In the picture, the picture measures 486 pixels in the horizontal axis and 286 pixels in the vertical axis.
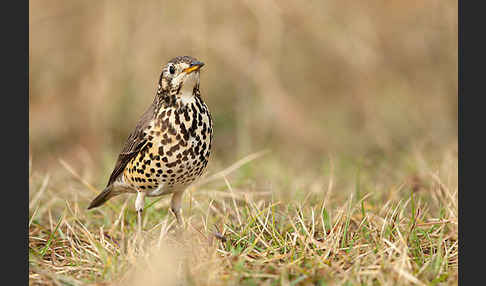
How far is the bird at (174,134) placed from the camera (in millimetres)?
4355

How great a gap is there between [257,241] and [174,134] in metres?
0.98

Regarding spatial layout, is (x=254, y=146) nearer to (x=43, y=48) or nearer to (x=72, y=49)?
(x=72, y=49)

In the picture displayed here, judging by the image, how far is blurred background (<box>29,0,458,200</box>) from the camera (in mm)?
8703

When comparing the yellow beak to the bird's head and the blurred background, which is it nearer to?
the bird's head

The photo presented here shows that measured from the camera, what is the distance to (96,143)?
9117mm

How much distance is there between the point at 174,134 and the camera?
14.3 feet

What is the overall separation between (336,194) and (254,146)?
3.11 meters

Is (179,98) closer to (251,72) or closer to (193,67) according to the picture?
(193,67)

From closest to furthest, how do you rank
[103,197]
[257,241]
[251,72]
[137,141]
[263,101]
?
[257,241] → [137,141] → [103,197] → [251,72] → [263,101]

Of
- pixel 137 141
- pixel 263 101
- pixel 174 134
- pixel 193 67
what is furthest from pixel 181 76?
pixel 263 101

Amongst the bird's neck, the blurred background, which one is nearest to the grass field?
the blurred background

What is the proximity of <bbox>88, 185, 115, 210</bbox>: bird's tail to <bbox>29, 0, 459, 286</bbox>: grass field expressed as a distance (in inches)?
6.9

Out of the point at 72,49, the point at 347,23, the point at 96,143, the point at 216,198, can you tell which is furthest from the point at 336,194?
the point at 72,49

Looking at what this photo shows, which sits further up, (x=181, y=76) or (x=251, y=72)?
(x=181, y=76)
